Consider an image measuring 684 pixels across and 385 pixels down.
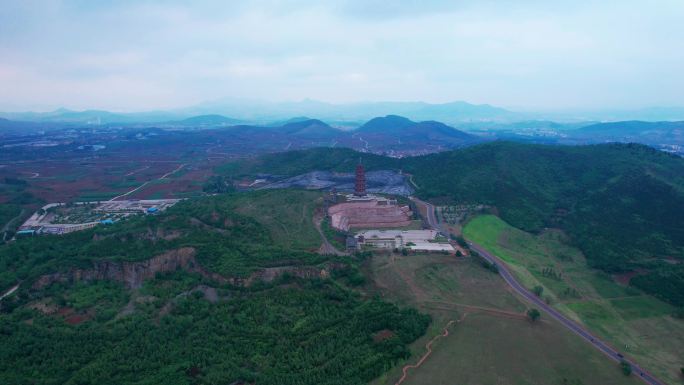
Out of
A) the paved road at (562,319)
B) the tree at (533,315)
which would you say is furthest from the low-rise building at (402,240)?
the tree at (533,315)

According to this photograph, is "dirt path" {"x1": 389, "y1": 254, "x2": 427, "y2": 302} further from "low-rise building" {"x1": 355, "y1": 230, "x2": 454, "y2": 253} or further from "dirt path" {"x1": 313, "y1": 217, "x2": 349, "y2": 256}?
"dirt path" {"x1": 313, "y1": 217, "x2": 349, "y2": 256}

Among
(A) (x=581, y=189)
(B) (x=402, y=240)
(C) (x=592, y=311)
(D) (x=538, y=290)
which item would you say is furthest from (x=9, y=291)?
(A) (x=581, y=189)

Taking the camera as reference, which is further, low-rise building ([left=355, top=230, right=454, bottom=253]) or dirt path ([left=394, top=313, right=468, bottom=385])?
low-rise building ([left=355, top=230, right=454, bottom=253])

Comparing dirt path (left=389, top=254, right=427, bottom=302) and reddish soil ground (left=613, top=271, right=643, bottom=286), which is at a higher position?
dirt path (left=389, top=254, right=427, bottom=302)

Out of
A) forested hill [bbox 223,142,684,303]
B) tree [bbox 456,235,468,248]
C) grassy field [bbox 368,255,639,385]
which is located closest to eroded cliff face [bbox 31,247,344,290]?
grassy field [bbox 368,255,639,385]

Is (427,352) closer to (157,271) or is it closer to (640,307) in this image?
(640,307)

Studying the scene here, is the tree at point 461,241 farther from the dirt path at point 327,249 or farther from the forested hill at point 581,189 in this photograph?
the dirt path at point 327,249

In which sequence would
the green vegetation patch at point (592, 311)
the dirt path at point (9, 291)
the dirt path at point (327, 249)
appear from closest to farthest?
the dirt path at point (9, 291) < the green vegetation patch at point (592, 311) < the dirt path at point (327, 249)
